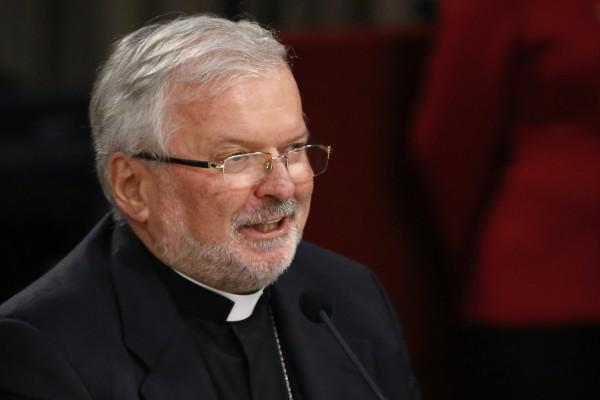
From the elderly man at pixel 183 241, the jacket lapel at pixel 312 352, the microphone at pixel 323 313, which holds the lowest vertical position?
the jacket lapel at pixel 312 352

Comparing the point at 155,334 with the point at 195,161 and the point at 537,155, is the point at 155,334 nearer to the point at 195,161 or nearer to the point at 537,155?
the point at 195,161

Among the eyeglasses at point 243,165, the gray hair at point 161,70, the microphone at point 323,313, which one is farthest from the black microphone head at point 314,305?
the gray hair at point 161,70

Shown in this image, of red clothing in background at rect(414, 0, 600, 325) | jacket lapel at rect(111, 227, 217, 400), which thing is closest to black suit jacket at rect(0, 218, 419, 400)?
jacket lapel at rect(111, 227, 217, 400)

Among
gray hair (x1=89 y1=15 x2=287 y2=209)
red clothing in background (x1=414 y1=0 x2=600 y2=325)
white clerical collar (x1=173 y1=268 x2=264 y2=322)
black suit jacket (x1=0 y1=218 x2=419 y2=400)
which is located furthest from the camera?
red clothing in background (x1=414 y1=0 x2=600 y2=325)

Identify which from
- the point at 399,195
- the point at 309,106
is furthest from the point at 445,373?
the point at 309,106

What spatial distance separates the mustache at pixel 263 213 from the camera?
7.29 feet

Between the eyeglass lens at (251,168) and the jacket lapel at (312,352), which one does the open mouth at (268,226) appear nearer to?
the eyeglass lens at (251,168)

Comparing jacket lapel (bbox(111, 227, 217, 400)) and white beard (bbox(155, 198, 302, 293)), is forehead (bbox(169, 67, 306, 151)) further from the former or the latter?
jacket lapel (bbox(111, 227, 217, 400))

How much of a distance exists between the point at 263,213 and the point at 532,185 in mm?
1036

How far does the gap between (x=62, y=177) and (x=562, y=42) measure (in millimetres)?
1621

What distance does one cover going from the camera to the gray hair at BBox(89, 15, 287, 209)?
220 centimetres

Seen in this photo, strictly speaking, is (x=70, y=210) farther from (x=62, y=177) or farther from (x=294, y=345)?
(x=294, y=345)

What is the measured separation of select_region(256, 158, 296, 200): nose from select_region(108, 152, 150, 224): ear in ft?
0.65

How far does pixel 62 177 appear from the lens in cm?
405
